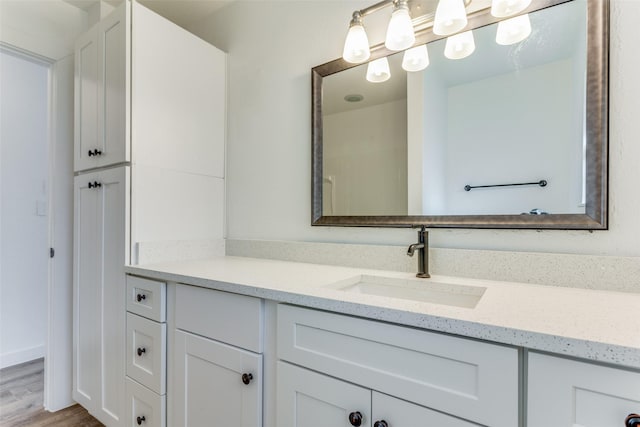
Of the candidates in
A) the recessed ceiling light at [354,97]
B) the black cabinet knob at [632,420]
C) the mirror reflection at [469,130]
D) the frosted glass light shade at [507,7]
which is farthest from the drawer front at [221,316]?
the frosted glass light shade at [507,7]

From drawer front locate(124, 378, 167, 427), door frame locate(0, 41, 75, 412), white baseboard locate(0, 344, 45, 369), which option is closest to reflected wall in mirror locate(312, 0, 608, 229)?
drawer front locate(124, 378, 167, 427)

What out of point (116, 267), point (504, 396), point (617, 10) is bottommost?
point (504, 396)

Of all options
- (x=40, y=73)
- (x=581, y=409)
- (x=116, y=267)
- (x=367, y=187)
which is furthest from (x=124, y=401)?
(x=40, y=73)

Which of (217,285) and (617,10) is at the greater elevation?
(617,10)

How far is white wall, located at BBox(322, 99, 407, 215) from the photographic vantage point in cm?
136

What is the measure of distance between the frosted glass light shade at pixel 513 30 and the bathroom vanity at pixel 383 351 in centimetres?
83

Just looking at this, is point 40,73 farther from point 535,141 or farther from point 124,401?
point 535,141

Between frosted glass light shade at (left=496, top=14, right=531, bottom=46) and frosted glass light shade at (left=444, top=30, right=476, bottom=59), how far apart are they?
9cm

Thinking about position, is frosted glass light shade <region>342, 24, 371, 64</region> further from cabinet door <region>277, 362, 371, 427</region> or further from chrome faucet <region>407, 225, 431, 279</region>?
cabinet door <region>277, 362, 371, 427</region>

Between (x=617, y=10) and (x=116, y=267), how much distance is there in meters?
2.10

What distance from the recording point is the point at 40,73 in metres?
2.60

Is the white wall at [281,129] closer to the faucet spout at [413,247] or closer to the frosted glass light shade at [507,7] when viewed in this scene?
the faucet spout at [413,247]

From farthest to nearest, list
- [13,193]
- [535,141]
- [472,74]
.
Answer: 1. [13,193]
2. [472,74]
3. [535,141]

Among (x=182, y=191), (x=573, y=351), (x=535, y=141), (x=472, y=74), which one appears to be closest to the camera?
(x=573, y=351)
